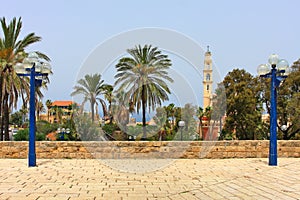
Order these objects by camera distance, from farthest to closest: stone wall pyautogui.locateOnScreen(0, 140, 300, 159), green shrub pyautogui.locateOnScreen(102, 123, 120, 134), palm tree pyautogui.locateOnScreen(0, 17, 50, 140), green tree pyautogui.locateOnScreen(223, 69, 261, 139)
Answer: green tree pyautogui.locateOnScreen(223, 69, 261, 139) < green shrub pyautogui.locateOnScreen(102, 123, 120, 134) < palm tree pyautogui.locateOnScreen(0, 17, 50, 140) < stone wall pyautogui.locateOnScreen(0, 140, 300, 159)

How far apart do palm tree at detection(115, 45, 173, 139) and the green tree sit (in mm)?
9100

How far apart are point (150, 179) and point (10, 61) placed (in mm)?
12494

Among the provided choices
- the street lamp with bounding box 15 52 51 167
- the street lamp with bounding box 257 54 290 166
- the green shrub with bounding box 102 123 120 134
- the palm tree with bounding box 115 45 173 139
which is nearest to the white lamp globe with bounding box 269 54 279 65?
the street lamp with bounding box 257 54 290 166

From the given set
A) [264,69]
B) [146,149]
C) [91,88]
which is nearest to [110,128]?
[91,88]

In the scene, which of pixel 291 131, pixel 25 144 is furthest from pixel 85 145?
pixel 291 131

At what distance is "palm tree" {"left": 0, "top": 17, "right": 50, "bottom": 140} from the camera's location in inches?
641

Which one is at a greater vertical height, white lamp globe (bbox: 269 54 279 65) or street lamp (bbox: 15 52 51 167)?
white lamp globe (bbox: 269 54 279 65)

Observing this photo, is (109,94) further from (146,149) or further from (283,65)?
(283,65)

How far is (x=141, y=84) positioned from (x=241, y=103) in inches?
414

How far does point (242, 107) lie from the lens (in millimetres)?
26094

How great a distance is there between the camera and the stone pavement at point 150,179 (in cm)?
544

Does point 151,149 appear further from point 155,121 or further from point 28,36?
point 155,121

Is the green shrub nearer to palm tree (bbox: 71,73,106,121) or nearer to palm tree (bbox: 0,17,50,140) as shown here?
palm tree (bbox: 71,73,106,121)

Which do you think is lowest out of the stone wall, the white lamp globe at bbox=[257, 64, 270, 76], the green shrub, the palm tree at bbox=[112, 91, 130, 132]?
the green shrub
